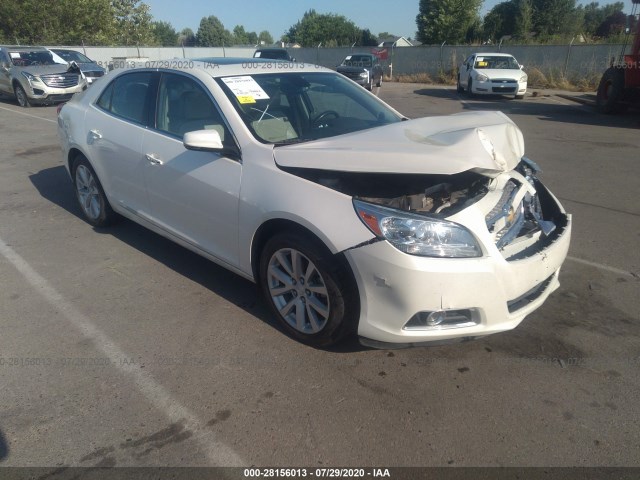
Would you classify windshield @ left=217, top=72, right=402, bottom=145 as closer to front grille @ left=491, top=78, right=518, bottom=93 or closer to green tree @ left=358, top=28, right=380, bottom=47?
front grille @ left=491, top=78, right=518, bottom=93

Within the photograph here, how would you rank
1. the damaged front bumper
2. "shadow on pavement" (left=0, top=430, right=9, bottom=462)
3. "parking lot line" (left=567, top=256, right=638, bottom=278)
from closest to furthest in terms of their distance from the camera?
"shadow on pavement" (left=0, top=430, right=9, bottom=462) → the damaged front bumper → "parking lot line" (left=567, top=256, right=638, bottom=278)

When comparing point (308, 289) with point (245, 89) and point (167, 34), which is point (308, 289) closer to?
point (245, 89)

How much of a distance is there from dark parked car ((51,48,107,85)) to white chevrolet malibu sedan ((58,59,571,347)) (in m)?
15.1

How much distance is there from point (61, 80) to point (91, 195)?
1231 centimetres

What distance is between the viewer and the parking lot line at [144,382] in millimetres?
2379

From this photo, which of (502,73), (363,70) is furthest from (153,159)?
(363,70)

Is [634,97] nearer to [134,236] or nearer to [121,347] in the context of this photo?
[134,236]

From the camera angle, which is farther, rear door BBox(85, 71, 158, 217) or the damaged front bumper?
rear door BBox(85, 71, 158, 217)

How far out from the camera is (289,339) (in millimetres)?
3258

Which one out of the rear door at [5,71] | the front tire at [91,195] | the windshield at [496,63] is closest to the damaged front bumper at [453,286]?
the front tire at [91,195]

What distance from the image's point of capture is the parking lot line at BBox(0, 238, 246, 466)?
2379 millimetres

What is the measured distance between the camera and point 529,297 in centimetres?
301

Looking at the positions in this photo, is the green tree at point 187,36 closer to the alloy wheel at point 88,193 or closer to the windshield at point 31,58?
the windshield at point 31,58

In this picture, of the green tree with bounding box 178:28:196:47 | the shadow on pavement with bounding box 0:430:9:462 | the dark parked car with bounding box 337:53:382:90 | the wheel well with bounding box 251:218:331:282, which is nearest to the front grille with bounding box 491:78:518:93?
the dark parked car with bounding box 337:53:382:90
